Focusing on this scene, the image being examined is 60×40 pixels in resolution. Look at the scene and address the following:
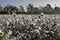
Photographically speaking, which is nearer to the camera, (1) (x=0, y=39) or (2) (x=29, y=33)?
(1) (x=0, y=39)

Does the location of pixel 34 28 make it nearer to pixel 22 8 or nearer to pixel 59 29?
pixel 59 29

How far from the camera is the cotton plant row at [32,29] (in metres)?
6.49

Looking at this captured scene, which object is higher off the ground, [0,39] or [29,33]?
[0,39]

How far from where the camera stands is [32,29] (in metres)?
6.54

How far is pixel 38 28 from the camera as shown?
22.1 ft

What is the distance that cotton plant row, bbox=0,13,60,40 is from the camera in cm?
649

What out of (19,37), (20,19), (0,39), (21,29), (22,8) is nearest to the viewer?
(0,39)

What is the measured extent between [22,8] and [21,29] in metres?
7.36

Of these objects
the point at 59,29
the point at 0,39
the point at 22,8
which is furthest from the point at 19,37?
the point at 22,8

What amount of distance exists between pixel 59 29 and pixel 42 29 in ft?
1.68

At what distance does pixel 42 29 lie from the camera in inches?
269

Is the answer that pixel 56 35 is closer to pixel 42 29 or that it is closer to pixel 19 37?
pixel 42 29

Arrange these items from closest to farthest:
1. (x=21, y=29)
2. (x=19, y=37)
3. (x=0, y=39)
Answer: (x=0, y=39)
(x=19, y=37)
(x=21, y=29)

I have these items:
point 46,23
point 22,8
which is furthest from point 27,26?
point 22,8
